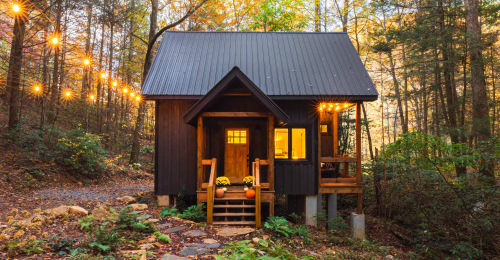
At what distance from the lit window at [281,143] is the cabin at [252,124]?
0.11ft

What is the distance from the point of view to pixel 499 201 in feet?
20.3

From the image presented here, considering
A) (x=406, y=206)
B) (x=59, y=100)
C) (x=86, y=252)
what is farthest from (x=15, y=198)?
(x=406, y=206)

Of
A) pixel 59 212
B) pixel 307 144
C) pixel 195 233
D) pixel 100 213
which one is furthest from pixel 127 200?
pixel 307 144

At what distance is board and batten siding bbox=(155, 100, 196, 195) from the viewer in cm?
851

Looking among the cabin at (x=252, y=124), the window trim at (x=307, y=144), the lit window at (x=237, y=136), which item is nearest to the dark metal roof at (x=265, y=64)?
the cabin at (x=252, y=124)

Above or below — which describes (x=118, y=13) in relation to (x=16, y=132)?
above

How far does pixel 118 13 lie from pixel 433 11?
15398mm

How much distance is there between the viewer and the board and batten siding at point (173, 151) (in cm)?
851

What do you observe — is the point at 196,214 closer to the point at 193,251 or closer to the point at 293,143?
the point at 193,251

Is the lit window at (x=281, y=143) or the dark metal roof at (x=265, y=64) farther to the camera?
the lit window at (x=281, y=143)

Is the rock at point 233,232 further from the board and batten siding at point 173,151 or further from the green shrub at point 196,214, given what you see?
the board and batten siding at point 173,151

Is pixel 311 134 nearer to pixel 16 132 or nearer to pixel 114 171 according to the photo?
pixel 114 171

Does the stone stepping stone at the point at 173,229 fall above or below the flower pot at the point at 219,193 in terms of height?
below

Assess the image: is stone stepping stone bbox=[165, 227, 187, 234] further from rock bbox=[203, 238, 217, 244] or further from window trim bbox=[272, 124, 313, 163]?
window trim bbox=[272, 124, 313, 163]
